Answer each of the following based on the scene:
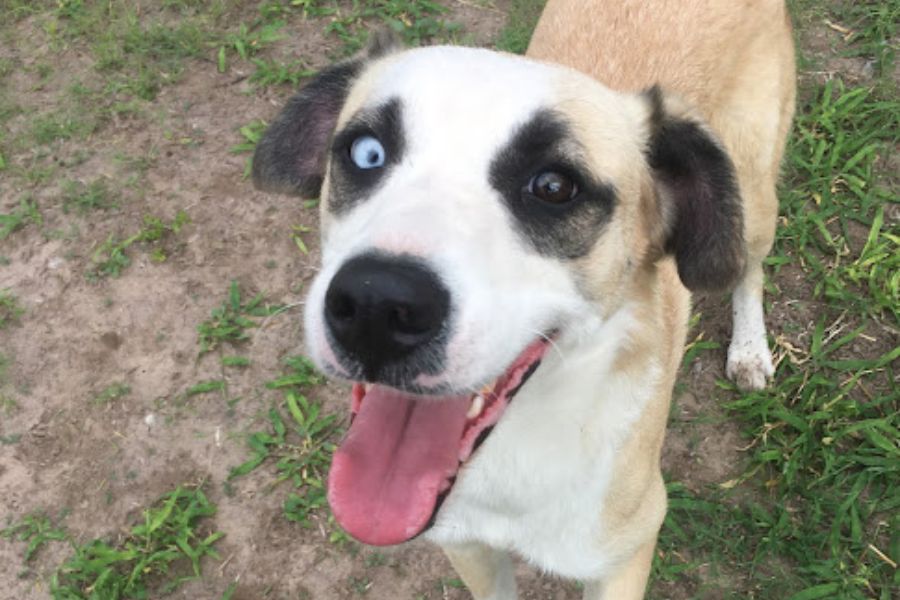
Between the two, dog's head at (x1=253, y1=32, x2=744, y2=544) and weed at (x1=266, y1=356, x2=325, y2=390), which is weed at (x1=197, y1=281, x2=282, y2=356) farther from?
dog's head at (x1=253, y1=32, x2=744, y2=544)

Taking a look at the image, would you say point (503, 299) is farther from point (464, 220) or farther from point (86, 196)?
point (86, 196)

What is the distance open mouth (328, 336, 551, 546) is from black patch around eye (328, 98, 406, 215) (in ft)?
1.66

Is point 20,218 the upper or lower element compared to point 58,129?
lower

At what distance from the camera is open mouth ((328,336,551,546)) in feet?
6.87

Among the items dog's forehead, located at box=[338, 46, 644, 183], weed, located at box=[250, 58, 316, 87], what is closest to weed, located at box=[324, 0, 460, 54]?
weed, located at box=[250, 58, 316, 87]

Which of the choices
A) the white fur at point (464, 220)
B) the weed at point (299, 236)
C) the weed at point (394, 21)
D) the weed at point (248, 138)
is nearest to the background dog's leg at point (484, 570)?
the white fur at point (464, 220)

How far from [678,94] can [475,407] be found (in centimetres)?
135

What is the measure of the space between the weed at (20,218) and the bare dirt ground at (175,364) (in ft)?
0.20

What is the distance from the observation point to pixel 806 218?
13.7ft

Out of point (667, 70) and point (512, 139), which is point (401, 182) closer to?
point (512, 139)

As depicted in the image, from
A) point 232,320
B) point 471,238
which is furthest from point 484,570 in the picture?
point 232,320

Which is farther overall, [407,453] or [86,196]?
[86,196]

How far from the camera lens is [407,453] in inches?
84.0

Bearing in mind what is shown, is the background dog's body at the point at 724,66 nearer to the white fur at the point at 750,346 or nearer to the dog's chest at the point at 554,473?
the white fur at the point at 750,346
